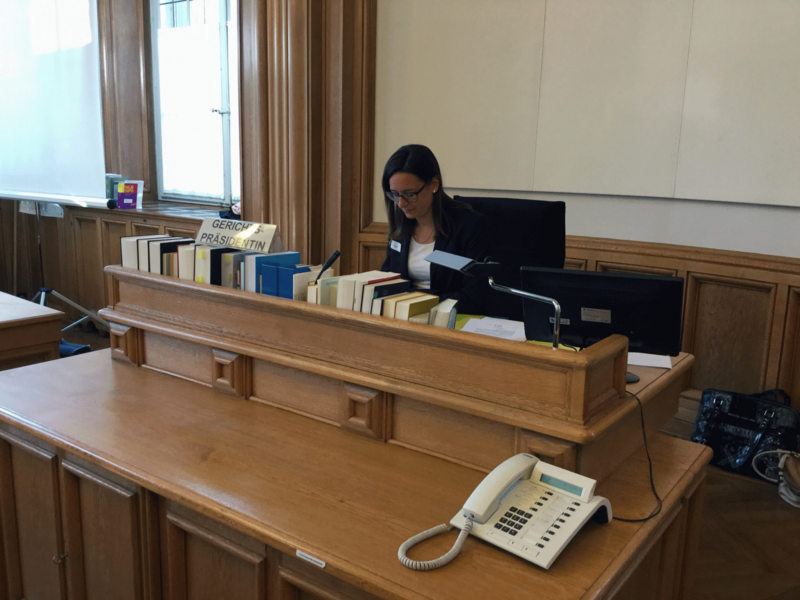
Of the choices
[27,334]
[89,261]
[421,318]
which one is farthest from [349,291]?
[89,261]

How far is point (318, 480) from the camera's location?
1.48 meters

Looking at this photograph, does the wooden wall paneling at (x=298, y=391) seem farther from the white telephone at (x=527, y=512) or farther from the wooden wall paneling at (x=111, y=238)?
the wooden wall paneling at (x=111, y=238)

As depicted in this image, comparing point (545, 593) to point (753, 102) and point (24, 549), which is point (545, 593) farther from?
point (753, 102)

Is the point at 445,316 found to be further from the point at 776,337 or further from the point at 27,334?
the point at 776,337

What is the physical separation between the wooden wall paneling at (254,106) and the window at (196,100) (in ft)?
3.61

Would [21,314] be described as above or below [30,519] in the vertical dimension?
above

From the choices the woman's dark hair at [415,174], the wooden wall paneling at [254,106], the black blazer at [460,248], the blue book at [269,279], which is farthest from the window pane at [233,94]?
the blue book at [269,279]

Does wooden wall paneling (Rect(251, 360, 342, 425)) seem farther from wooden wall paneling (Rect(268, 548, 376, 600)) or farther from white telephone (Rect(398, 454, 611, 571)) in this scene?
white telephone (Rect(398, 454, 611, 571))

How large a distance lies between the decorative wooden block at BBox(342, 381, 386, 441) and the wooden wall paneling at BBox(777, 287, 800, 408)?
94.3 inches

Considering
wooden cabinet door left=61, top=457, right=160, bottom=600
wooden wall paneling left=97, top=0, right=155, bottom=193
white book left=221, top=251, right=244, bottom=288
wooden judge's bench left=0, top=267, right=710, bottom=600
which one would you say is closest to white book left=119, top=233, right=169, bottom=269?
wooden judge's bench left=0, top=267, right=710, bottom=600

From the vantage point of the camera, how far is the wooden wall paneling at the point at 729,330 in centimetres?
324

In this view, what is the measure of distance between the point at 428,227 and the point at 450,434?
1478mm

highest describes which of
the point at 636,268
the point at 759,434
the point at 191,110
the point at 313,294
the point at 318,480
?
the point at 191,110

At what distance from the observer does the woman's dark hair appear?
2707 mm
